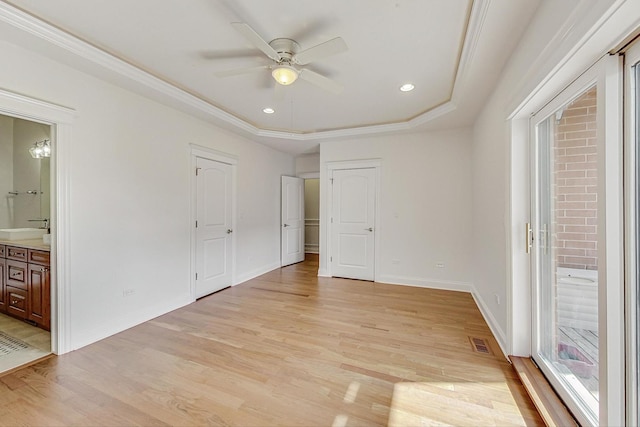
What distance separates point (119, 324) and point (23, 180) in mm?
3158

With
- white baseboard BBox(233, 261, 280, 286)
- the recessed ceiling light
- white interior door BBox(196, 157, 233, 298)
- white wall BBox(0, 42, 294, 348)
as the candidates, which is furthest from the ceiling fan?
white baseboard BBox(233, 261, 280, 286)

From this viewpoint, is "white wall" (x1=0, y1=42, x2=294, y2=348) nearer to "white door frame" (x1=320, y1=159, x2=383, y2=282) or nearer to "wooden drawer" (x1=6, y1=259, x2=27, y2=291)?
"wooden drawer" (x1=6, y1=259, x2=27, y2=291)

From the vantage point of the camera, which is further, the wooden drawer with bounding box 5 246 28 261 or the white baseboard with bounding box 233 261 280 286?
the white baseboard with bounding box 233 261 280 286

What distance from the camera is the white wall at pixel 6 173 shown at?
3850 mm

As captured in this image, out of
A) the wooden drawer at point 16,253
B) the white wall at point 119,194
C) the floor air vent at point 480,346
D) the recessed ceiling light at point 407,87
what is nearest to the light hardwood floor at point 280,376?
the floor air vent at point 480,346

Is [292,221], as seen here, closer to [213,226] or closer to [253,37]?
[213,226]

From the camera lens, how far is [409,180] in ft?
14.7

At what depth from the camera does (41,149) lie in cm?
367

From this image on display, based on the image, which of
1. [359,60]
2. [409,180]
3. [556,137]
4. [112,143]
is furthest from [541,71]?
[112,143]

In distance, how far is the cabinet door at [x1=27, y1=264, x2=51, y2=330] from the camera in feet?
8.43

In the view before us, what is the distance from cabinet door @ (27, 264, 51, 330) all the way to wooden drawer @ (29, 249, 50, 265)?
0.16 feet

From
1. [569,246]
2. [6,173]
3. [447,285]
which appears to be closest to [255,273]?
[447,285]

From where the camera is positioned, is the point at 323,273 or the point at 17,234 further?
the point at 323,273

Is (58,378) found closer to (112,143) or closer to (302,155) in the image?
(112,143)
